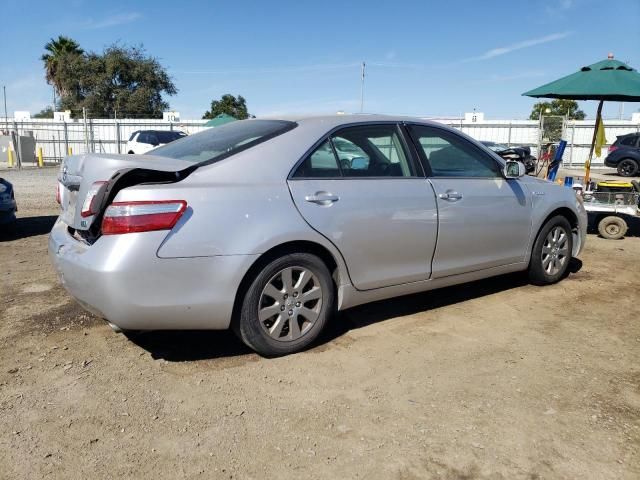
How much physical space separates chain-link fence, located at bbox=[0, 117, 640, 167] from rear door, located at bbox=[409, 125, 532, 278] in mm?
21244

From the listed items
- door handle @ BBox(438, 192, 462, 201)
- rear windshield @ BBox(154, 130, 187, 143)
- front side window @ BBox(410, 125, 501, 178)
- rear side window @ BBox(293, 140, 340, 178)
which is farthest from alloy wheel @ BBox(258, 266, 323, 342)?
rear windshield @ BBox(154, 130, 187, 143)

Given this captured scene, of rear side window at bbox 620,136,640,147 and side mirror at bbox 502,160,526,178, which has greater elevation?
side mirror at bbox 502,160,526,178

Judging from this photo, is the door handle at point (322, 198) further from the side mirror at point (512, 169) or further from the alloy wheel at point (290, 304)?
the side mirror at point (512, 169)

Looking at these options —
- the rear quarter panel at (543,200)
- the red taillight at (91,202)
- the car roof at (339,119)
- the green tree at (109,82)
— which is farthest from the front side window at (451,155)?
the green tree at (109,82)

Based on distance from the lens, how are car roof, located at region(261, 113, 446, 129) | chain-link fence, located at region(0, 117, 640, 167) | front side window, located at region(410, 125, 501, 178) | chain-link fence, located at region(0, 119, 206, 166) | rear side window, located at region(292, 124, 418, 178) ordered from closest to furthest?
rear side window, located at region(292, 124, 418, 178)
car roof, located at region(261, 113, 446, 129)
front side window, located at region(410, 125, 501, 178)
chain-link fence, located at region(0, 117, 640, 167)
chain-link fence, located at region(0, 119, 206, 166)

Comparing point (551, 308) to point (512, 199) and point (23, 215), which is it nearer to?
point (512, 199)

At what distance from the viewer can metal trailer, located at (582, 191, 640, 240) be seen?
7.79 meters

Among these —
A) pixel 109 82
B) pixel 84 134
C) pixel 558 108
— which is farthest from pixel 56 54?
pixel 558 108

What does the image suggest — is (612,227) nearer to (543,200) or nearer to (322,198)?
(543,200)

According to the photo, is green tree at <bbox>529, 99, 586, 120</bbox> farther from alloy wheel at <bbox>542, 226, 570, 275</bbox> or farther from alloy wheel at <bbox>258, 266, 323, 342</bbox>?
alloy wheel at <bbox>258, 266, 323, 342</bbox>

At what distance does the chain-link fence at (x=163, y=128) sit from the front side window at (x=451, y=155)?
21.4 m

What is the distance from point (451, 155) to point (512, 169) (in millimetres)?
588

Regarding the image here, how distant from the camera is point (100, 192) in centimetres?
301

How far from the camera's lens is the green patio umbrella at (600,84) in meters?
7.95
